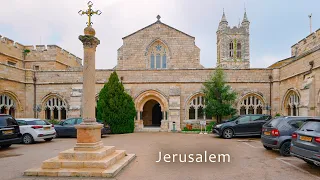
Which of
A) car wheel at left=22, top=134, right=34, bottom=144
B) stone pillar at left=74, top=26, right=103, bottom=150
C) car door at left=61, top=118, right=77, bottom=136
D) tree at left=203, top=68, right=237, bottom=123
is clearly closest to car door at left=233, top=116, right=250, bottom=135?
tree at left=203, top=68, right=237, bottom=123

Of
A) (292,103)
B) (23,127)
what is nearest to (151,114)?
(292,103)

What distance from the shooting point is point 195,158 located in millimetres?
8523

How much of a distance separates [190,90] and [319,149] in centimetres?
1311

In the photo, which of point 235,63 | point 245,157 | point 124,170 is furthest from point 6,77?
point 235,63

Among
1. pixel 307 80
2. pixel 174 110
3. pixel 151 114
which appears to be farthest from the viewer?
pixel 151 114

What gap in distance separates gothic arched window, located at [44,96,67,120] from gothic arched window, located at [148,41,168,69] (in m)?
9.68

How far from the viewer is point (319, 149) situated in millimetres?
6117

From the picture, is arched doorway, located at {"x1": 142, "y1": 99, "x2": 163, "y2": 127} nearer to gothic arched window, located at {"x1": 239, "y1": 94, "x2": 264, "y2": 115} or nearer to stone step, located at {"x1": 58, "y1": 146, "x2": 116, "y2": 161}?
gothic arched window, located at {"x1": 239, "y1": 94, "x2": 264, "y2": 115}

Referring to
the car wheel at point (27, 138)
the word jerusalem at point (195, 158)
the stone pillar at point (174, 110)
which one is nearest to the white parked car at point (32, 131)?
the car wheel at point (27, 138)

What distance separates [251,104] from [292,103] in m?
2.91

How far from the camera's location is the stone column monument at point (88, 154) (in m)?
6.48

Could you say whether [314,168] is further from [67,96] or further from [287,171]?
[67,96]

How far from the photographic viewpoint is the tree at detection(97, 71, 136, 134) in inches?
679

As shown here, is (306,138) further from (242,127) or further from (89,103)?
(242,127)
